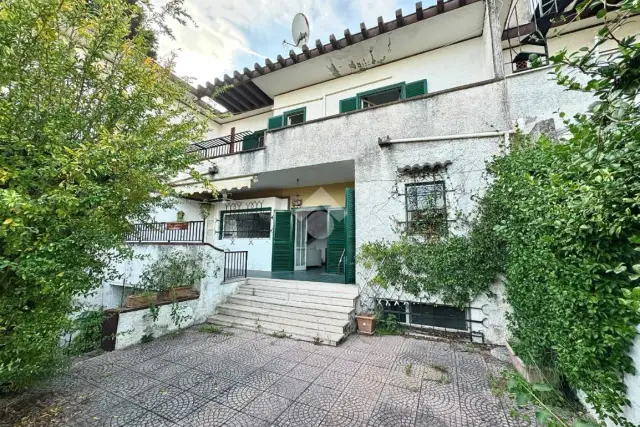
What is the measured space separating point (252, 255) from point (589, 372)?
45.8ft

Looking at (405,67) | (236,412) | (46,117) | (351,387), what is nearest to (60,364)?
(236,412)

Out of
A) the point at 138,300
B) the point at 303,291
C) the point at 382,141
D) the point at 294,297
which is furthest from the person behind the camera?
the point at 303,291

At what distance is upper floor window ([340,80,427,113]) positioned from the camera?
11.2m

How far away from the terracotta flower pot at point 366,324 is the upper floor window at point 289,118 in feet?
34.2

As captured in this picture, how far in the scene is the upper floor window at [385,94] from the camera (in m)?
11.2

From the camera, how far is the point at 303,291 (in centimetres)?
960

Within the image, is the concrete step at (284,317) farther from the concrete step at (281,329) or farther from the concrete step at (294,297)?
the concrete step at (294,297)

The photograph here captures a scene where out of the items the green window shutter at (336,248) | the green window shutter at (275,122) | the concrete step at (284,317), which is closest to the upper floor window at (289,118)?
the green window shutter at (275,122)

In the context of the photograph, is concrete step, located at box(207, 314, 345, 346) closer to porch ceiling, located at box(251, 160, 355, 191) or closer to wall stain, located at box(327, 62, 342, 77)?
porch ceiling, located at box(251, 160, 355, 191)

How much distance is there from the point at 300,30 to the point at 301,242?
11.2m

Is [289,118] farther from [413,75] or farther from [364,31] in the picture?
[413,75]

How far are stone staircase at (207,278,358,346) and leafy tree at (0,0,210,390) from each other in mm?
4963

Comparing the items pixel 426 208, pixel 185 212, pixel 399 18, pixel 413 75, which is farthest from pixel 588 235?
pixel 185 212

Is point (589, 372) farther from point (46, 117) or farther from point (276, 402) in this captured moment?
point (46, 117)
